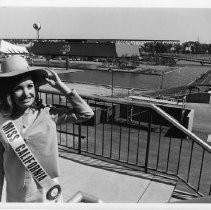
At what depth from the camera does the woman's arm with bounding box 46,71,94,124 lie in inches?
76.4

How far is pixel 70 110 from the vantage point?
2020mm

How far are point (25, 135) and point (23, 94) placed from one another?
25 centimetres

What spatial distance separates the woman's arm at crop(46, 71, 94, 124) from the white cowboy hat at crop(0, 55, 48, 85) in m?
0.09

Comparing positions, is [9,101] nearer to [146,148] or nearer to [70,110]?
[70,110]

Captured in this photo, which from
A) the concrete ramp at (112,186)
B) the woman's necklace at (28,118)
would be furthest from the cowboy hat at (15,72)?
the concrete ramp at (112,186)

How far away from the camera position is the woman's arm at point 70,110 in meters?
1.94

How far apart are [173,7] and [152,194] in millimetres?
2687

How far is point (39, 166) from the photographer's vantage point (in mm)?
1753

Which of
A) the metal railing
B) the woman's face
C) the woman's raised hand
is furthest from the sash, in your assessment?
the metal railing

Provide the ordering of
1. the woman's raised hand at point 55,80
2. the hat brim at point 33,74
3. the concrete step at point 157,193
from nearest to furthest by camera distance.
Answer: the hat brim at point 33,74
the woman's raised hand at point 55,80
the concrete step at point 157,193

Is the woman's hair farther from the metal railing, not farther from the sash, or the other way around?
the metal railing

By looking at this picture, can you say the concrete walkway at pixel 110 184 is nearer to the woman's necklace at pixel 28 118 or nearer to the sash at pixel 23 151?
the sash at pixel 23 151

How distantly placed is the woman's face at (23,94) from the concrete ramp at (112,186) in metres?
2.03

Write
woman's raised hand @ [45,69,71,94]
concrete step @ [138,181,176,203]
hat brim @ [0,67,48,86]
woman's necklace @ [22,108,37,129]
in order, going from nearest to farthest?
hat brim @ [0,67,48,86] < woman's necklace @ [22,108,37,129] < woman's raised hand @ [45,69,71,94] < concrete step @ [138,181,176,203]
